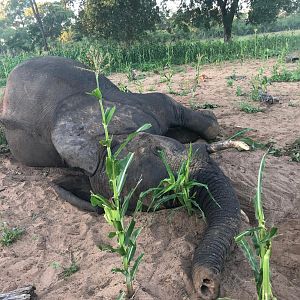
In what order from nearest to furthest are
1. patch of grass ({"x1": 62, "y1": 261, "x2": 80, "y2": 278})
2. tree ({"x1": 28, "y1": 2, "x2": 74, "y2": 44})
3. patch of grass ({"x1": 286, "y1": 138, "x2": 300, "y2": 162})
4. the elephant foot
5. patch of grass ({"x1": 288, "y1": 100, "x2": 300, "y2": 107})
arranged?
the elephant foot < patch of grass ({"x1": 62, "y1": 261, "x2": 80, "y2": 278}) < patch of grass ({"x1": 286, "y1": 138, "x2": 300, "y2": 162}) < patch of grass ({"x1": 288, "y1": 100, "x2": 300, "y2": 107}) < tree ({"x1": 28, "y1": 2, "x2": 74, "y2": 44})

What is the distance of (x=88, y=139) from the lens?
141 inches

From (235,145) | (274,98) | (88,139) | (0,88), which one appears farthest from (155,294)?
(0,88)

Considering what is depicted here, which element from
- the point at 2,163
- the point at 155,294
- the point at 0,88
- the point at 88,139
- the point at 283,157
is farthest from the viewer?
the point at 0,88

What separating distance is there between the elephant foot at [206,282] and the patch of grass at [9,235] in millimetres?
1605

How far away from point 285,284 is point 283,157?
2.02 metres

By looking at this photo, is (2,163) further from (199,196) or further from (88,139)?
(199,196)

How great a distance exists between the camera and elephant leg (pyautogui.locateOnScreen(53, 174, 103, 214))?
357 cm

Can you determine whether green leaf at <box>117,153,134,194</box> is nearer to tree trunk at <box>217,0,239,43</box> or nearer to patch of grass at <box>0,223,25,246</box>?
patch of grass at <box>0,223,25,246</box>

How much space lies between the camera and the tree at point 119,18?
14742mm

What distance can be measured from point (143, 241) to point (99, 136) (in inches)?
43.1

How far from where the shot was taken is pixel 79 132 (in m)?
3.66

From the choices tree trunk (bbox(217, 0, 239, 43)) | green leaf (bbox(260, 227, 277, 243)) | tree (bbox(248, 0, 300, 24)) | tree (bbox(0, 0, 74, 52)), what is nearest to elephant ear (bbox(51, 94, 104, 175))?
green leaf (bbox(260, 227, 277, 243))

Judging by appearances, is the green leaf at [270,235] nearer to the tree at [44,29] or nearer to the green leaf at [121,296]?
the green leaf at [121,296]

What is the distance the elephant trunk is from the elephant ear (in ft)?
3.45
